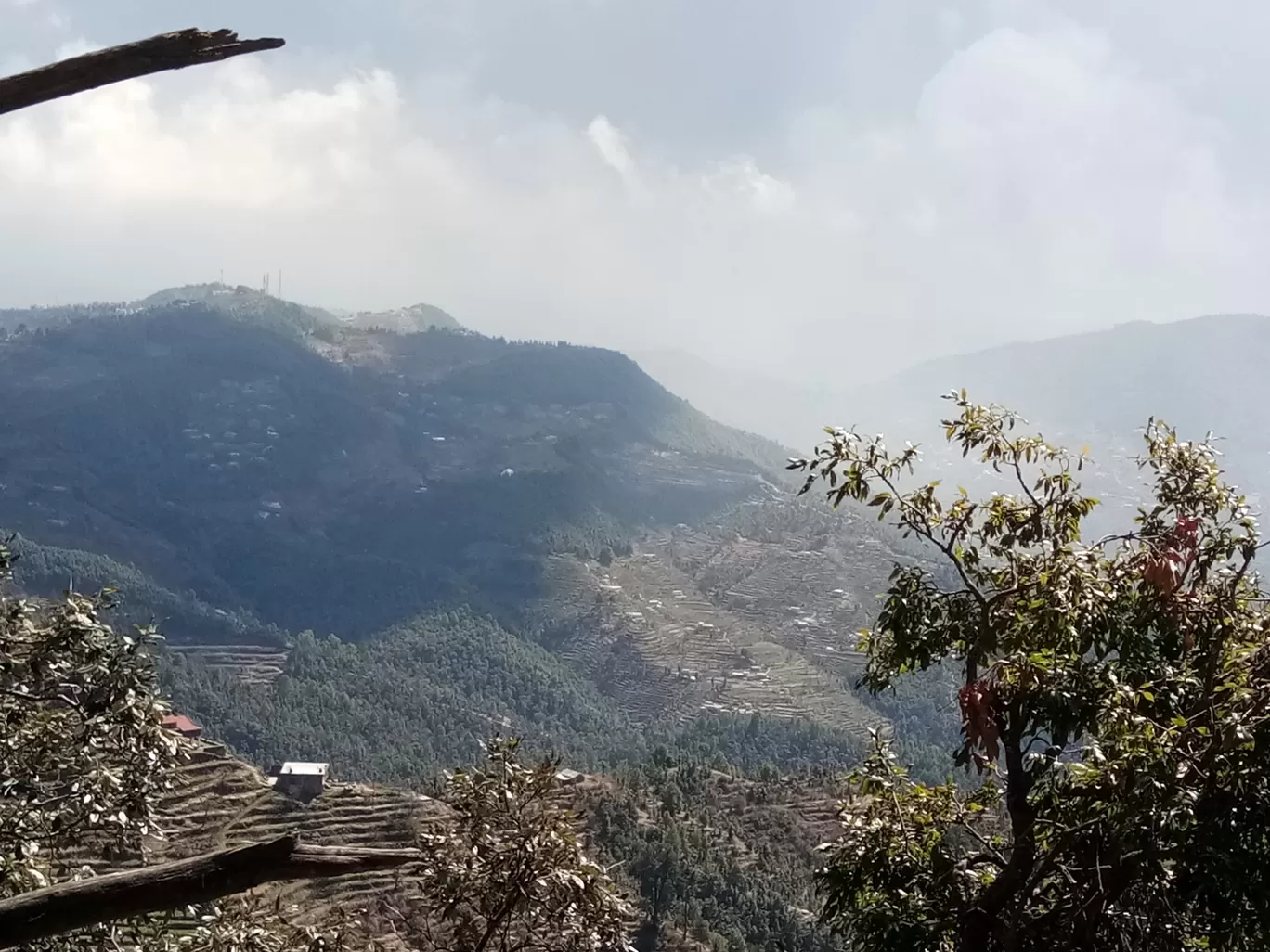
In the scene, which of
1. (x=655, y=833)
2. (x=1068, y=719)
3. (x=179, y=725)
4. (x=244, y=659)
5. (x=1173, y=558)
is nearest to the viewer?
(x=1068, y=719)

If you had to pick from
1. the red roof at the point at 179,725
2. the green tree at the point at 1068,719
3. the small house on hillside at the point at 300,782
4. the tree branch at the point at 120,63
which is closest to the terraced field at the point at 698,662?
the red roof at the point at 179,725

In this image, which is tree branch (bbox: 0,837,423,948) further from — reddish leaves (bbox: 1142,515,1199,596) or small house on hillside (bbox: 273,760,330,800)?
small house on hillside (bbox: 273,760,330,800)

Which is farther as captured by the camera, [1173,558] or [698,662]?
[698,662]

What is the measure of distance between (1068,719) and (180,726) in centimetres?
7288

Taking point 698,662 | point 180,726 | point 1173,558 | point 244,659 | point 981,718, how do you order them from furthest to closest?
point 698,662, point 244,659, point 180,726, point 1173,558, point 981,718

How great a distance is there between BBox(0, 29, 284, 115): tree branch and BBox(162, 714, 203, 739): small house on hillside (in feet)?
15.4

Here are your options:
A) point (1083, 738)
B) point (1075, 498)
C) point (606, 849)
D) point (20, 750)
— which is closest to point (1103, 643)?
point (1083, 738)

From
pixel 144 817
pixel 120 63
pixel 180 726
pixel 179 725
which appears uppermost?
pixel 120 63

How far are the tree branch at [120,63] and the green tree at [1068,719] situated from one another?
11.9ft

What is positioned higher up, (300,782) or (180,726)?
(180,726)

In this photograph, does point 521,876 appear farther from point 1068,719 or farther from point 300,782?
point 300,782

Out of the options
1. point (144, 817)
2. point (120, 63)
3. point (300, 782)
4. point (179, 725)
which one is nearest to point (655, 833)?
point (300, 782)

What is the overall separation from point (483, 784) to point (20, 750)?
116 inches

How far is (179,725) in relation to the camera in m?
64.9
